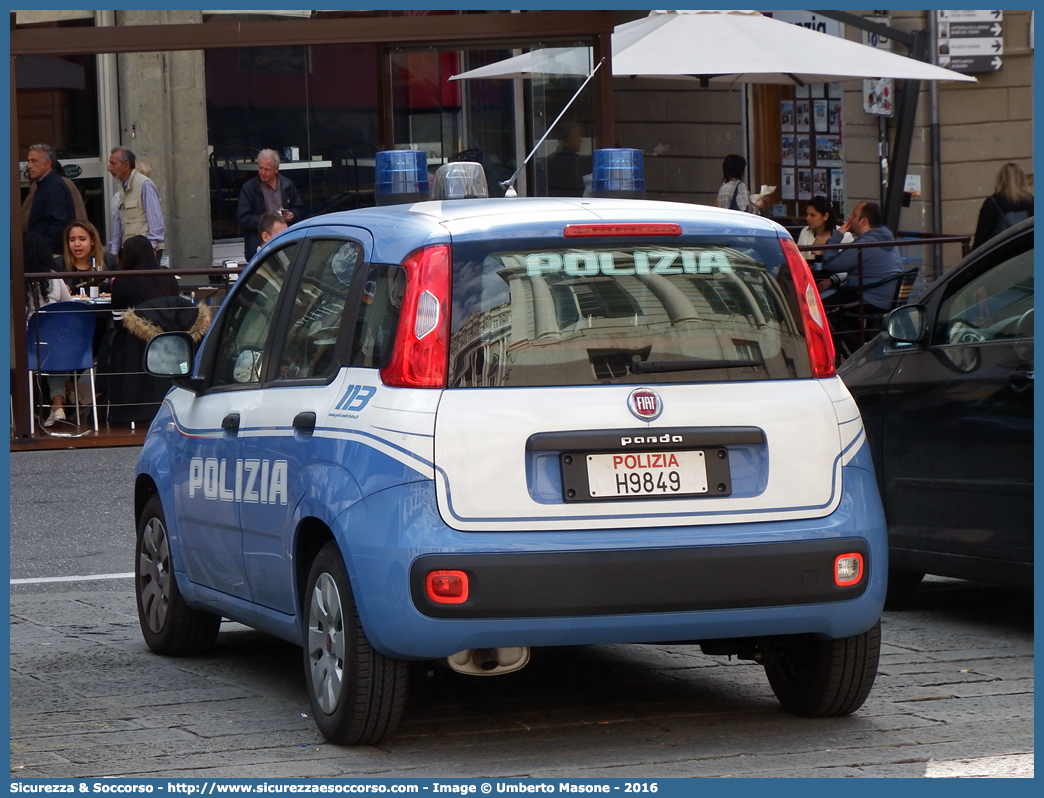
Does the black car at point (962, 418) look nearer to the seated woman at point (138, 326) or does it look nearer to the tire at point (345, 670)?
the tire at point (345, 670)

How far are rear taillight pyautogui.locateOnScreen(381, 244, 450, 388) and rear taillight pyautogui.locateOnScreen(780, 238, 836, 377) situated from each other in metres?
1.07

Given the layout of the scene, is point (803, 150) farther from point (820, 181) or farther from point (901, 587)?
point (901, 587)

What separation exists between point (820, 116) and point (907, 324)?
1537cm

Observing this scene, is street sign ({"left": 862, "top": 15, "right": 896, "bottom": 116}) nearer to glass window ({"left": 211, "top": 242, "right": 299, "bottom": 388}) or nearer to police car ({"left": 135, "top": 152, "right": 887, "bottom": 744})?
glass window ({"left": 211, "top": 242, "right": 299, "bottom": 388})

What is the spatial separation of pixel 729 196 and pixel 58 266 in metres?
6.37

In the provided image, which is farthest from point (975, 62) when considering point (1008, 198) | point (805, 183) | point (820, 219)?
point (820, 219)

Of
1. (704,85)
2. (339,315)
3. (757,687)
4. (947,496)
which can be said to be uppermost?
(704,85)

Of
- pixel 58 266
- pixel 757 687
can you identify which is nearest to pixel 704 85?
pixel 58 266

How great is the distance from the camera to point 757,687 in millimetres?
6223

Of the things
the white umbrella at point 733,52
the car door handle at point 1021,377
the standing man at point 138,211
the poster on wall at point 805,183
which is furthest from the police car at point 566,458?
Result: the poster on wall at point 805,183

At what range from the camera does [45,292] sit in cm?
1362
